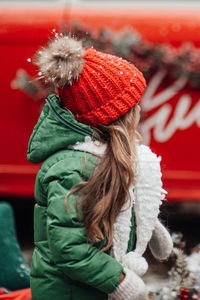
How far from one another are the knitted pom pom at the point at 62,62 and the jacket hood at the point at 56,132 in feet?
0.35

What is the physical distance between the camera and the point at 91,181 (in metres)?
1.56

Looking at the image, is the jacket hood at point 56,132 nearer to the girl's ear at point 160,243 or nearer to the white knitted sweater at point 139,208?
the white knitted sweater at point 139,208

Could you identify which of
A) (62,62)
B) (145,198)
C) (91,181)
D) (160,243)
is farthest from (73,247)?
(62,62)

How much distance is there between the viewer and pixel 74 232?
1.49 metres

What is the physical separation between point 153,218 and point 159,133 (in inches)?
79.5

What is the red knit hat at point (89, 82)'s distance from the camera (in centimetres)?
161

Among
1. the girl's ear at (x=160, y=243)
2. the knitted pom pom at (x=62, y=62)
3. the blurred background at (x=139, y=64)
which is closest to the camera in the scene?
the knitted pom pom at (x=62, y=62)

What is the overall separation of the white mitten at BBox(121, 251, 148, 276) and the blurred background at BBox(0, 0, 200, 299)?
75.4 inches

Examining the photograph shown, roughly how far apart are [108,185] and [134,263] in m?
0.31

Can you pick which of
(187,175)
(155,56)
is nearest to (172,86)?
(155,56)

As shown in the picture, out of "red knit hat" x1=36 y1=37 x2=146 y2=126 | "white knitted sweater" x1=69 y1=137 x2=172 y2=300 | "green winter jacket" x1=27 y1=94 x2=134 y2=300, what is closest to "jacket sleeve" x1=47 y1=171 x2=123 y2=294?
"green winter jacket" x1=27 y1=94 x2=134 y2=300

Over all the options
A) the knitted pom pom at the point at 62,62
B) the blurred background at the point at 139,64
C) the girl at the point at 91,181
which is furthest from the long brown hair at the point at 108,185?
the blurred background at the point at 139,64

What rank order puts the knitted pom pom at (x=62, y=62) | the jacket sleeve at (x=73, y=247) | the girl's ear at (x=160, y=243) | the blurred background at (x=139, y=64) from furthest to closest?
1. the blurred background at (x=139, y=64)
2. the girl's ear at (x=160, y=243)
3. the knitted pom pom at (x=62, y=62)
4. the jacket sleeve at (x=73, y=247)

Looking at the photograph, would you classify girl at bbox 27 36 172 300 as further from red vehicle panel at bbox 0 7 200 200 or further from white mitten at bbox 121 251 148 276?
red vehicle panel at bbox 0 7 200 200
